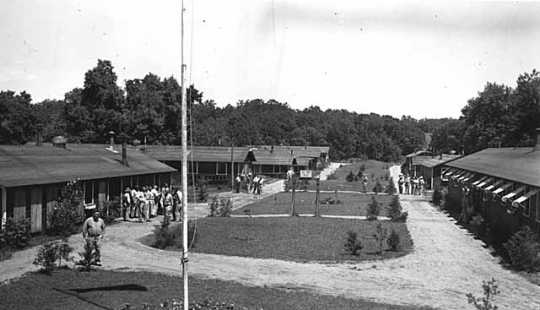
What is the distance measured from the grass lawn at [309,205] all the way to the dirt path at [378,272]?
1286 cm

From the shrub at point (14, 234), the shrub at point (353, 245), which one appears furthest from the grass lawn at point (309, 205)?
the shrub at point (14, 234)

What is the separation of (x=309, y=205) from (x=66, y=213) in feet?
66.4

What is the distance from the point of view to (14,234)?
18984 mm

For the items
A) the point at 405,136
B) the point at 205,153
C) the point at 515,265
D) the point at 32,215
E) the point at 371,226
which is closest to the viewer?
the point at 515,265

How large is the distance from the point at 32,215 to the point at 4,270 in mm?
6142

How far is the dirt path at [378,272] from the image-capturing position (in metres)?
13.9

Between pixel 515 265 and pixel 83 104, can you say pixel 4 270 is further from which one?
pixel 83 104

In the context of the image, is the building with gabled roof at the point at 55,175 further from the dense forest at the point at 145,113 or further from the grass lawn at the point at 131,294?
the dense forest at the point at 145,113

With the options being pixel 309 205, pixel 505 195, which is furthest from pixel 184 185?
pixel 309 205

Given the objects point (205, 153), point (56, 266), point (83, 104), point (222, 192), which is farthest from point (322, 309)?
point (83, 104)

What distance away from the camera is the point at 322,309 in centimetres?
1199

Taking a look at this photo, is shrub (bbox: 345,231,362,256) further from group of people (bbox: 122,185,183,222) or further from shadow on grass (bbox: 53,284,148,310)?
group of people (bbox: 122,185,183,222)

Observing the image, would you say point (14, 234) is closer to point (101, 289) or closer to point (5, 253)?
point (5, 253)

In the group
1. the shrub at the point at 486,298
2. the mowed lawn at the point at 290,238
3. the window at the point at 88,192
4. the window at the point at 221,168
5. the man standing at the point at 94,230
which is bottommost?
the mowed lawn at the point at 290,238
